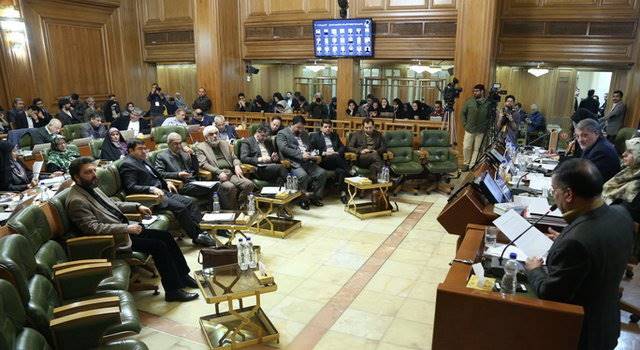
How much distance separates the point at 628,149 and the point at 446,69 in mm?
8419

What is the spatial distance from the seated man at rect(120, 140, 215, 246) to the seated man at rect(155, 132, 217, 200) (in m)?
0.31

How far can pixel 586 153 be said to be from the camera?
11.7 feet

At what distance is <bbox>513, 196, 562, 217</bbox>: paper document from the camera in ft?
9.11

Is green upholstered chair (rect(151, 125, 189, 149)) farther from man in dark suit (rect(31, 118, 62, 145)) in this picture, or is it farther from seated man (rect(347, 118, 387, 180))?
seated man (rect(347, 118, 387, 180))

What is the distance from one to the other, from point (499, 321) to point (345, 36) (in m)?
7.47

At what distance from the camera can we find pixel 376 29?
8.41 meters

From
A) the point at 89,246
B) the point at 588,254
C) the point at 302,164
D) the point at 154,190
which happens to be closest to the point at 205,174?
the point at 154,190

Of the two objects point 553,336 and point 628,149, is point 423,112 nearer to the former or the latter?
point 628,149

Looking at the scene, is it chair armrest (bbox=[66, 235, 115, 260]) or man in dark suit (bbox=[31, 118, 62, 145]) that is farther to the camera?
man in dark suit (bbox=[31, 118, 62, 145])

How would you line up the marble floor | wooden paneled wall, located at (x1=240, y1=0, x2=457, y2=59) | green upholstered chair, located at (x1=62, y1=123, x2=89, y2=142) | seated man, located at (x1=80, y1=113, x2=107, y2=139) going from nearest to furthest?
the marble floor → green upholstered chair, located at (x1=62, y1=123, x2=89, y2=142) → seated man, located at (x1=80, y1=113, x2=107, y2=139) → wooden paneled wall, located at (x1=240, y1=0, x2=457, y2=59)

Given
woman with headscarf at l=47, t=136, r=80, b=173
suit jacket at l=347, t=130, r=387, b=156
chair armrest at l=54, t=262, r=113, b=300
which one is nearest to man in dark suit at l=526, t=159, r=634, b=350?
chair armrest at l=54, t=262, r=113, b=300

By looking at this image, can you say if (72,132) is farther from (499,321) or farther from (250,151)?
(499,321)

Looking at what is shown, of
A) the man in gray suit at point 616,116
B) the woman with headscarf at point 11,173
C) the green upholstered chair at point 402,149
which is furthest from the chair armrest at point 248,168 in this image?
the man in gray suit at point 616,116

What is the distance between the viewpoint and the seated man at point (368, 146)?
20.2 feet
